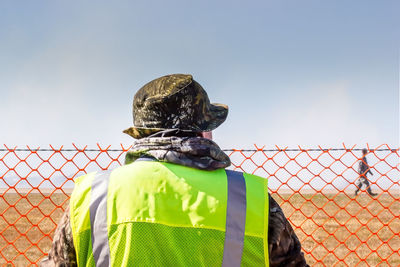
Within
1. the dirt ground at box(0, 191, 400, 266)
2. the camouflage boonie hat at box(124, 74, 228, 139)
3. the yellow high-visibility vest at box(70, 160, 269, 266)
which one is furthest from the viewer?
the dirt ground at box(0, 191, 400, 266)

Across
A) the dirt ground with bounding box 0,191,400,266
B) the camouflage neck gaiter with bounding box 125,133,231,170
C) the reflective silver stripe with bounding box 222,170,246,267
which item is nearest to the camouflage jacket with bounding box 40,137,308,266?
the camouflage neck gaiter with bounding box 125,133,231,170

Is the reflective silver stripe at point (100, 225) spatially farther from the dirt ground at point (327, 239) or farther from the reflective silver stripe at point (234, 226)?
the dirt ground at point (327, 239)

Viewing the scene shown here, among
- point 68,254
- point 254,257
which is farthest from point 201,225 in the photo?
point 68,254

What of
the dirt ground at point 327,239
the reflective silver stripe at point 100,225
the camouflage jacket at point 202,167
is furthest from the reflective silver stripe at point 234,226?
the dirt ground at point 327,239

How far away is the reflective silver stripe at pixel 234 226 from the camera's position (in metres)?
1.32

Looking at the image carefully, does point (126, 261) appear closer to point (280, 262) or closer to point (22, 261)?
point (280, 262)

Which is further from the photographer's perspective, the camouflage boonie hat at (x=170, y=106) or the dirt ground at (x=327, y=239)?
the dirt ground at (x=327, y=239)

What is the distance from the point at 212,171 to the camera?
1.37 m

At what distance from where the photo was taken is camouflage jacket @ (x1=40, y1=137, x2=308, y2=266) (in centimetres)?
133

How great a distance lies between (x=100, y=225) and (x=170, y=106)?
0.44 meters

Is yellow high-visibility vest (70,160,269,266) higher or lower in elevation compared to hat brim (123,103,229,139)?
lower

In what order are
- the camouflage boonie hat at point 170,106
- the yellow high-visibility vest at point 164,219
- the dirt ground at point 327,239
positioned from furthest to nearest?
the dirt ground at point 327,239 → the camouflage boonie hat at point 170,106 → the yellow high-visibility vest at point 164,219

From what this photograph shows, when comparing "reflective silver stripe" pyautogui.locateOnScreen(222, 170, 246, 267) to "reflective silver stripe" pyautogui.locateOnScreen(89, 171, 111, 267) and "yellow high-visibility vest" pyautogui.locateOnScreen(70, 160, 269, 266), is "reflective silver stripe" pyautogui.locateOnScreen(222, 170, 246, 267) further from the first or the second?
"reflective silver stripe" pyautogui.locateOnScreen(89, 171, 111, 267)

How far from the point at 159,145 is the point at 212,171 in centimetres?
19
